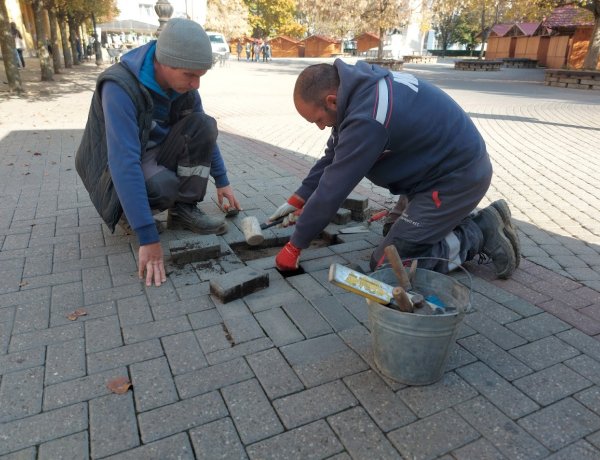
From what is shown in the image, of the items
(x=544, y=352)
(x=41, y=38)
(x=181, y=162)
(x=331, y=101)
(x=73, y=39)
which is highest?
(x=73, y=39)

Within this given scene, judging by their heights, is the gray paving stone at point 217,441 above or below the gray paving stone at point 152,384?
below

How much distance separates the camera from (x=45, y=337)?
2441mm

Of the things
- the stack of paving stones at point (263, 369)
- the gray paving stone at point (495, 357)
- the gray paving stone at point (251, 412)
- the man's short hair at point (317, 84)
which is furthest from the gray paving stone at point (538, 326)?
the man's short hair at point (317, 84)

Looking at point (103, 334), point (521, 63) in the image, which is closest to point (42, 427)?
point (103, 334)

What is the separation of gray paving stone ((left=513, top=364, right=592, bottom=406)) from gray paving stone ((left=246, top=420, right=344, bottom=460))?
972 millimetres

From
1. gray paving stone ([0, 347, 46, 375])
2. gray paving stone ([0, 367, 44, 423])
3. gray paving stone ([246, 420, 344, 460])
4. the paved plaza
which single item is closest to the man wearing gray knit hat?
the paved plaza

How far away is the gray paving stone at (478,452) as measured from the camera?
1.79 m

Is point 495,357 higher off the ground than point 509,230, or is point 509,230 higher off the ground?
point 509,230

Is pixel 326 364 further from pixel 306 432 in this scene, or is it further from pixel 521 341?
pixel 521 341

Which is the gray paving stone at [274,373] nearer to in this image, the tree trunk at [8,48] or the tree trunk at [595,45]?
the tree trunk at [8,48]

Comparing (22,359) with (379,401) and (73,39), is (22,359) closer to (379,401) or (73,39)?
(379,401)

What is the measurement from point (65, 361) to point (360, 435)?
1.47 m

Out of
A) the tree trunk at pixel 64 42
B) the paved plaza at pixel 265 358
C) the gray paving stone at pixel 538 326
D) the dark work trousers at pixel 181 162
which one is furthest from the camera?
the tree trunk at pixel 64 42

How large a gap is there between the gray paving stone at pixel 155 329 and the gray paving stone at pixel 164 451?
729 mm
